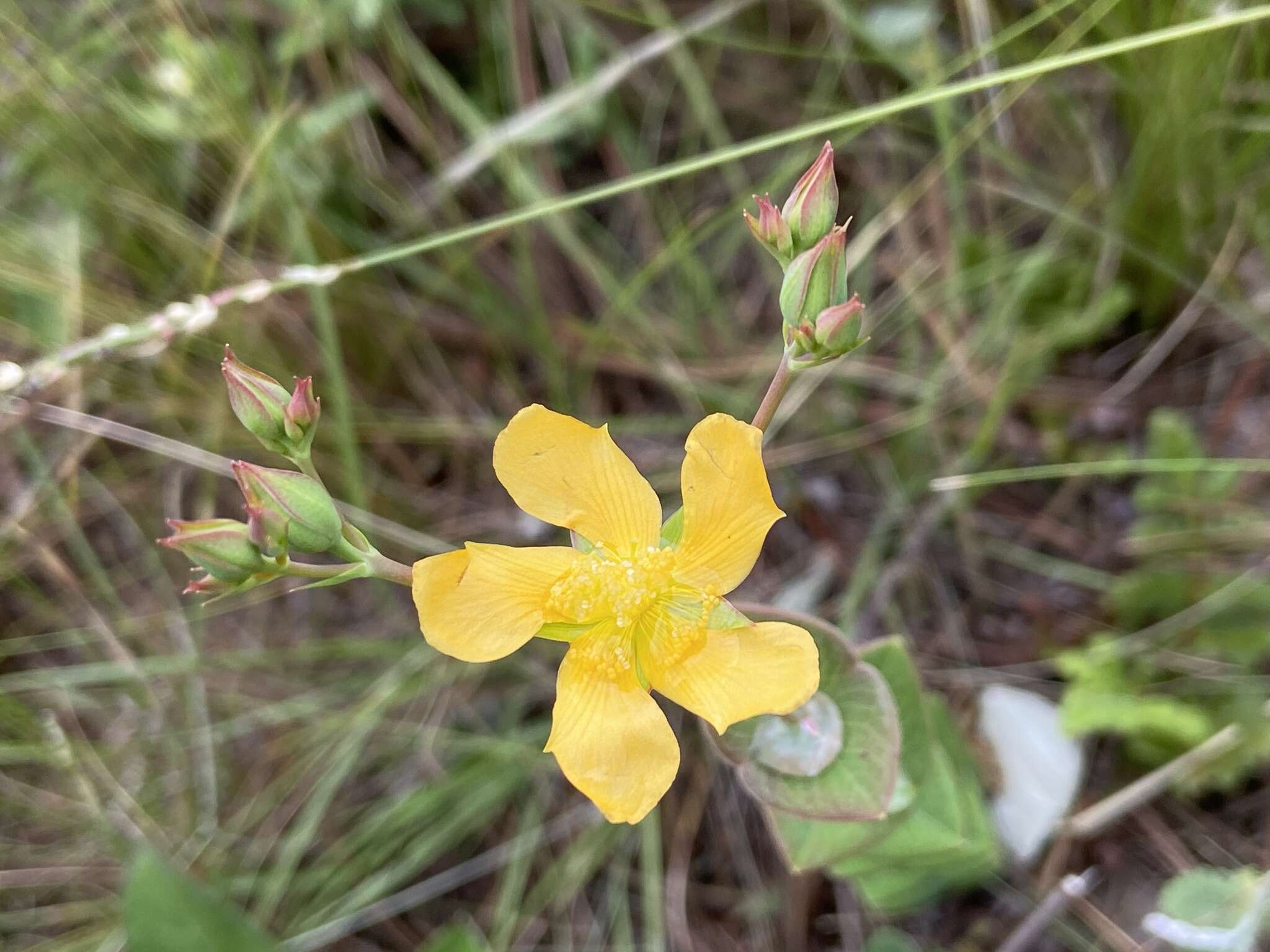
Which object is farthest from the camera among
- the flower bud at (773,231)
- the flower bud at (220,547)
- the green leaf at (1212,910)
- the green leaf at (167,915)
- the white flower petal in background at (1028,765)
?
the white flower petal in background at (1028,765)

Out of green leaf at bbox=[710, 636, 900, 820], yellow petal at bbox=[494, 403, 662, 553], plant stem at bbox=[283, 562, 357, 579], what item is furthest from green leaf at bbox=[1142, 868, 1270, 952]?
plant stem at bbox=[283, 562, 357, 579]

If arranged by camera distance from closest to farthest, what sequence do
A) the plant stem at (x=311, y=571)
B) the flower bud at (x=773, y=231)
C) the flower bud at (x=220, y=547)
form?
the flower bud at (x=220, y=547), the plant stem at (x=311, y=571), the flower bud at (x=773, y=231)

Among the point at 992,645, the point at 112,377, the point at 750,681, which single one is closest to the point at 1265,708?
the point at 992,645

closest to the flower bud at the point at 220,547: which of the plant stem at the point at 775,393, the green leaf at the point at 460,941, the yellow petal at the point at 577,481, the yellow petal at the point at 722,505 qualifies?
the yellow petal at the point at 577,481

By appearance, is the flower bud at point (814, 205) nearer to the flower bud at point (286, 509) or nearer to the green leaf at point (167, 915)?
the flower bud at point (286, 509)

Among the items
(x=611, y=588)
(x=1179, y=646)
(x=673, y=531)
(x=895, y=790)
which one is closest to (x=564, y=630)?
(x=611, y=588)

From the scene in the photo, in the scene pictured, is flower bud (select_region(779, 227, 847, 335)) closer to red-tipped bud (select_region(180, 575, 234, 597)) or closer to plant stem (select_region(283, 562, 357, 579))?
plant stem (select_region(283, 562, 357, 579))
